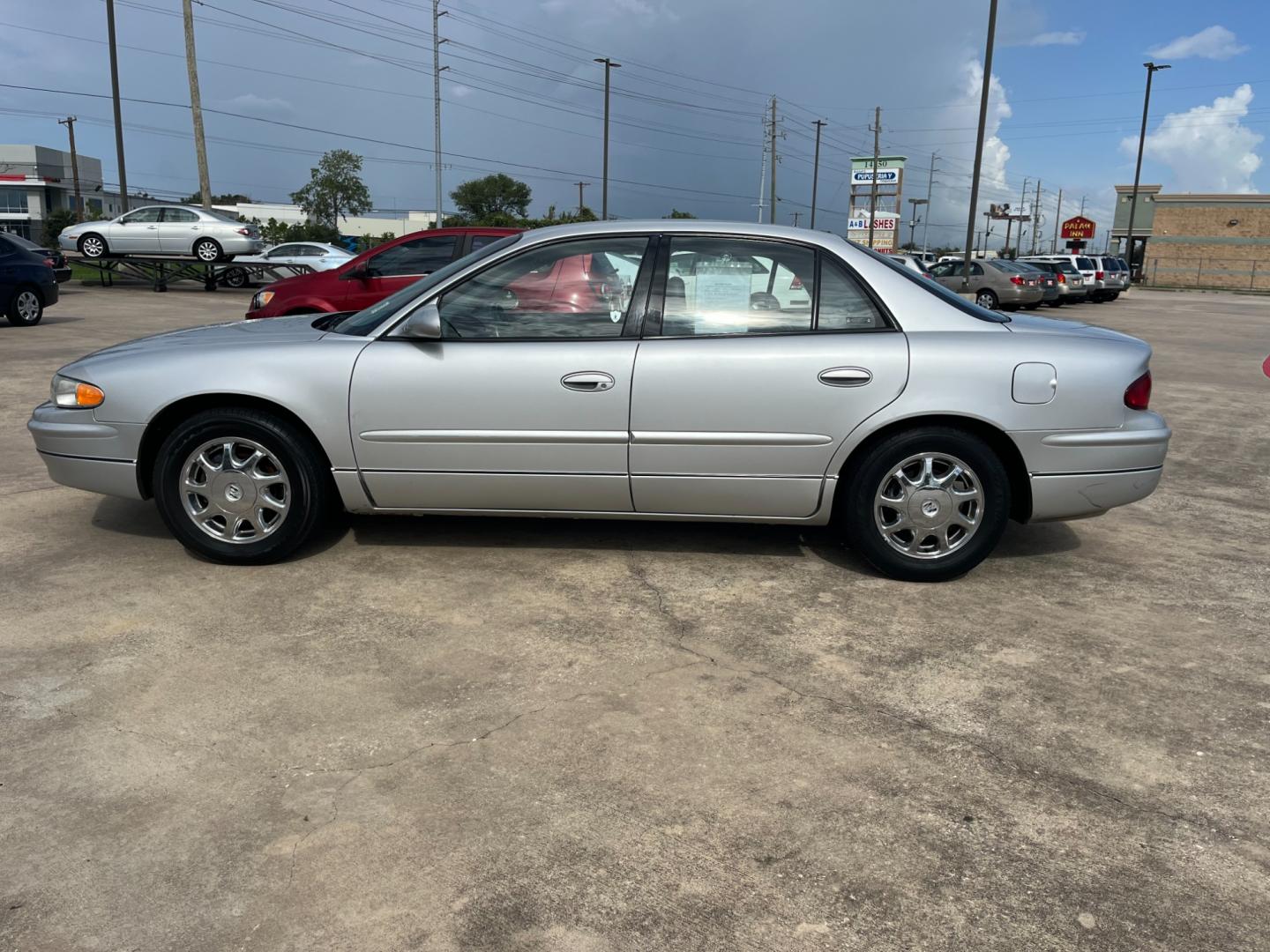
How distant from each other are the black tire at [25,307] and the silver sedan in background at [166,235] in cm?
1011

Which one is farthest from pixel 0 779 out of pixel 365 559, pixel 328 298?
pixel 328 298

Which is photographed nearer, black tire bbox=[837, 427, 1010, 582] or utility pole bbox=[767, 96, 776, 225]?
black tire bbox=[837, 427, 1010, 582]

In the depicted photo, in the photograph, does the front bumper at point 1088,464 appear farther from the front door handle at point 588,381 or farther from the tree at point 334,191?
the tree at point 334,191

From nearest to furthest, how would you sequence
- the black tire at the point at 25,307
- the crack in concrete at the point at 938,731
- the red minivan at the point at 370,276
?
the crack in concrete at the point at 938,731 < the red minivan at the point at 370,276 < the black tire at the point at 25,307

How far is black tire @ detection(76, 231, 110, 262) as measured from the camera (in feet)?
84.3

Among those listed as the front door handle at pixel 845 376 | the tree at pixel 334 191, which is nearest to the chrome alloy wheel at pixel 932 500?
the front door handle at pixel 845 376

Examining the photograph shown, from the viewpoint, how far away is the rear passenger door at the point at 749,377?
171 inches

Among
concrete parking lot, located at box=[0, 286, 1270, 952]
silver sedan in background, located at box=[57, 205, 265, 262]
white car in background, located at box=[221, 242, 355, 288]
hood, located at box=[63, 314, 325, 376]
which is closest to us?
concrete parking lot, located at box=[0, 286, 1270, 952]

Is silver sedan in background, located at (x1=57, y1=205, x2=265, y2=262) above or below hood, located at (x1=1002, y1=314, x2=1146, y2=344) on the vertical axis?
above

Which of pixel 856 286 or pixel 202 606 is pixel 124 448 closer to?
pixel 202 606

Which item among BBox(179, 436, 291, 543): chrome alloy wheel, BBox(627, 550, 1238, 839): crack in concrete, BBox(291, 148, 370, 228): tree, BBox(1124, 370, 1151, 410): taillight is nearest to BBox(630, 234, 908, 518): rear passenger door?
BBox(627, 550, 1238, 839): crack in concrete

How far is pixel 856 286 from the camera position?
449 centimetres

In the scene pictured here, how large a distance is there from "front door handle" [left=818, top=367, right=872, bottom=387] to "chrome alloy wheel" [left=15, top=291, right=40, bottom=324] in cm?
1534

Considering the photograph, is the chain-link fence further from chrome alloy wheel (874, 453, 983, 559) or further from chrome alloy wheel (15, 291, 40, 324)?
chrome alloy wheel (874, 453, 983, 559)
